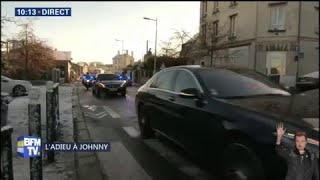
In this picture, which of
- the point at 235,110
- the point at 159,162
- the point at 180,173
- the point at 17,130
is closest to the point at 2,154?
the point at 235,110

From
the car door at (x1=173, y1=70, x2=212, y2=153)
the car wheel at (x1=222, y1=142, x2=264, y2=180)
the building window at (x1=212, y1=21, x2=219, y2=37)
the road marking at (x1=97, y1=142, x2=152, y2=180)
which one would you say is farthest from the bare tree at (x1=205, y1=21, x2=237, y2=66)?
the road marking at (x1=97, y1=142, x2=152, y2=180)

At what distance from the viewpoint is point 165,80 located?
7.09 metres

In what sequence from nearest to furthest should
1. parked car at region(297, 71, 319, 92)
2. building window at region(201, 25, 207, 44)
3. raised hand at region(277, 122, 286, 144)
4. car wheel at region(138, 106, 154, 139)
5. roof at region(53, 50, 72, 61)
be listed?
parked car at region(297, 71, 319, 92), raised hand at region(277, 122, 286, 144), building window at region(201, 25, 207, 44), roof at region(53, 50, 72, 61), car wheel at region(138, 106, 154, 139)

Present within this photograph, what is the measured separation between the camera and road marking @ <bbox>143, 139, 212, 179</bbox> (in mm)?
5699

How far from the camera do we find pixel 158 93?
7.21 m

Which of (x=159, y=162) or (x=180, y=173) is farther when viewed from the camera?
(x=159, y=162)

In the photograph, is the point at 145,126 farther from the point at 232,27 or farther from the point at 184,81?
the point at 232,27

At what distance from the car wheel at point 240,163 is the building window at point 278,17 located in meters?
1.82

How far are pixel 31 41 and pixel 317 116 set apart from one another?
460cm

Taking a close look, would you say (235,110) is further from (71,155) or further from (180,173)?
(71,155)

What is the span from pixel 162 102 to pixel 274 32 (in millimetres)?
4258

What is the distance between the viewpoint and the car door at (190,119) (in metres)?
5.18

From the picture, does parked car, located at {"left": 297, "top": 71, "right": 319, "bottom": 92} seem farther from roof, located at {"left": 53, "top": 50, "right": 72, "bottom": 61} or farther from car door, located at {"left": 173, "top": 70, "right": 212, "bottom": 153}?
roof, located at {"left": 53, "top": 50, "right": 72, "bottom": 61}

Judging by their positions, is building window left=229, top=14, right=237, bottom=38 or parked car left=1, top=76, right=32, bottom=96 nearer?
building window left=229, top=14, right=237, bottom=38
